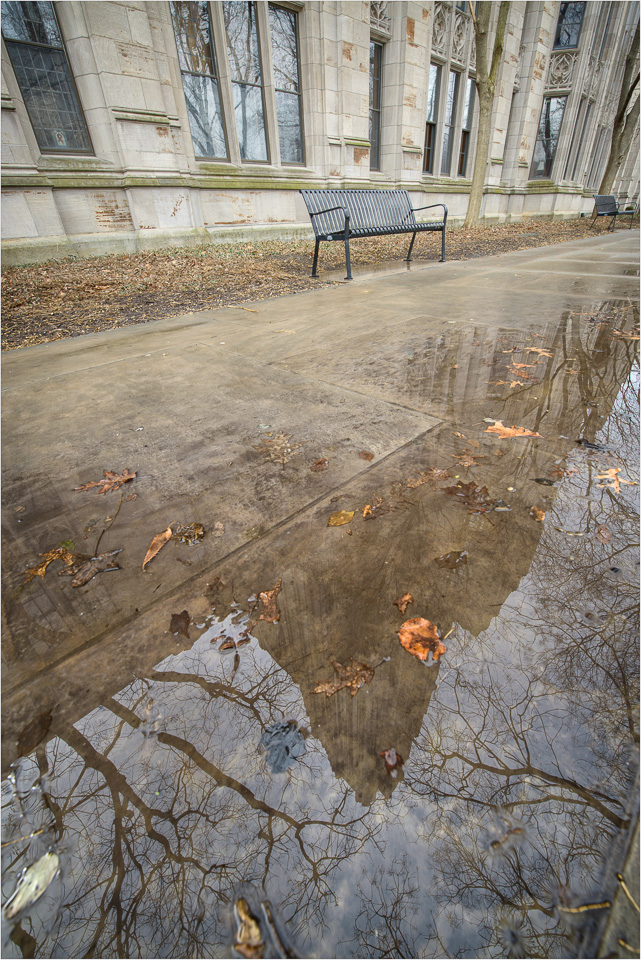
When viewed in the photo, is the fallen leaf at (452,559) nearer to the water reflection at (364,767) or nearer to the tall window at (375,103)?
the water reflection at (364,767)

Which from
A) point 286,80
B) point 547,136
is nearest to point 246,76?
point 286,80

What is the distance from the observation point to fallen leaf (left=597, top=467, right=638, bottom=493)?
183 cm

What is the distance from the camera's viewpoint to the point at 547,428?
7.54 feet

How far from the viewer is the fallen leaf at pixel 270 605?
4.29 ft

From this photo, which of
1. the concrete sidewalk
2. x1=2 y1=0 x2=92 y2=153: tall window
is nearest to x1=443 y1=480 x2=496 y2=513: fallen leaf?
the concrete sidewalk

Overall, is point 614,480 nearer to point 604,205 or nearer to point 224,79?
point 224,79

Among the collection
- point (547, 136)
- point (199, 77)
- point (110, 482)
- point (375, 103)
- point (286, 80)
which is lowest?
point (110, 482)

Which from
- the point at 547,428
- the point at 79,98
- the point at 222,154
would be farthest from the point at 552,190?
the point at 547,428

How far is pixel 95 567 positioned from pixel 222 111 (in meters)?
12.2

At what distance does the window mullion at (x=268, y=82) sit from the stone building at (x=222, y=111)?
0.03m

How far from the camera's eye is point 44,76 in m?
7.55

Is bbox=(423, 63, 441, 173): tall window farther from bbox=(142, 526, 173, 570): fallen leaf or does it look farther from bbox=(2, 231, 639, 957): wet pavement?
bbox=(142, 526, 173, 570): fallen leaf

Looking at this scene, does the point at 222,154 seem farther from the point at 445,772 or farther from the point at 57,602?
the point at 445,772

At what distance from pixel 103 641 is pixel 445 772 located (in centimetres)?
97
